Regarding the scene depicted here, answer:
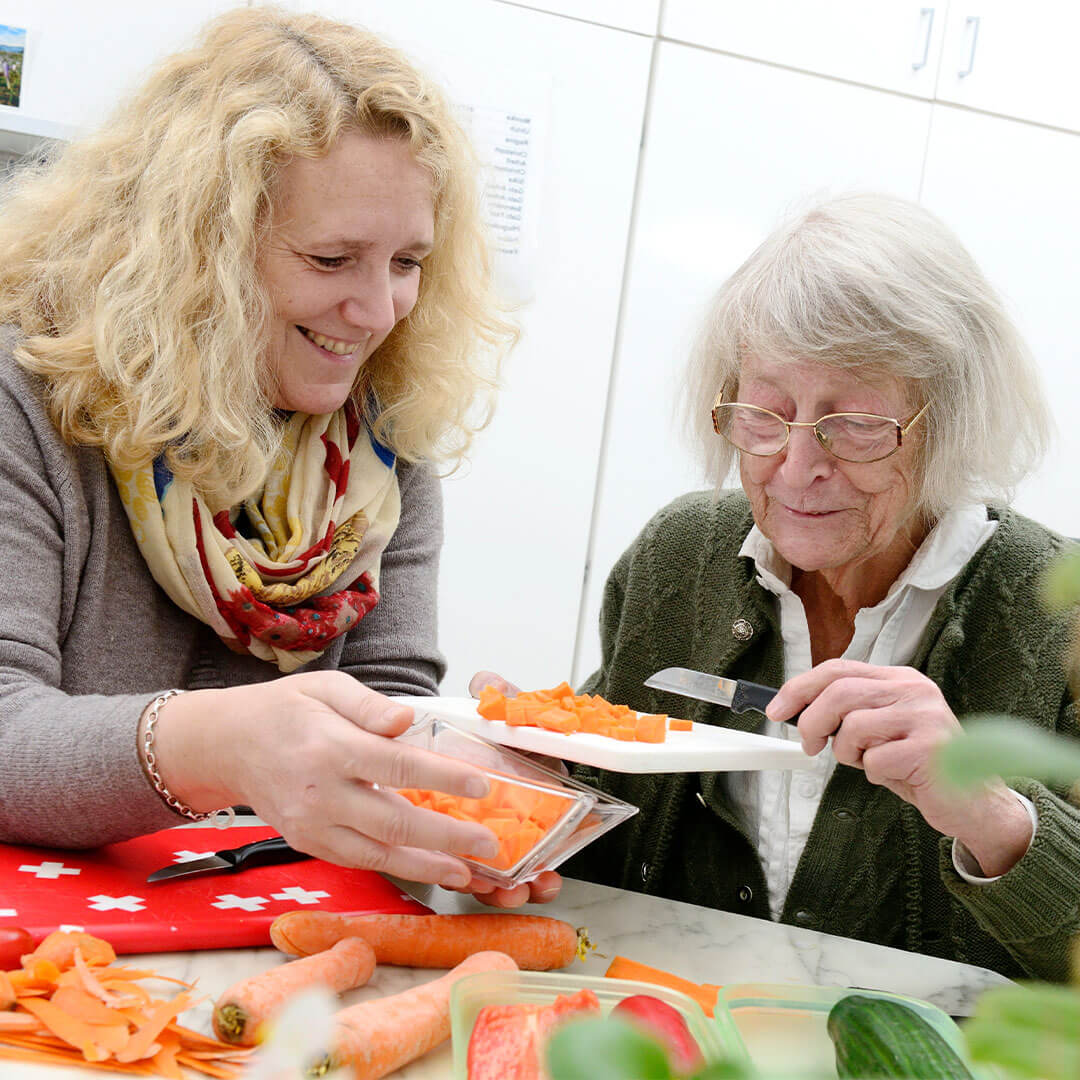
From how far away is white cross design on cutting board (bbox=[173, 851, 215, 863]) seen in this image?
115 cm

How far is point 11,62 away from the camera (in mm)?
2385

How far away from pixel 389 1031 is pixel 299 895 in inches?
12.6

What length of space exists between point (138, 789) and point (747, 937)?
1.95 feet

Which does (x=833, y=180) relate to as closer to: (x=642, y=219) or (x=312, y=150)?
(x=642, y=219)

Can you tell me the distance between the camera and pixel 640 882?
1554 millimetres

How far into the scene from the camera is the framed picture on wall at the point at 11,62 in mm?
2373

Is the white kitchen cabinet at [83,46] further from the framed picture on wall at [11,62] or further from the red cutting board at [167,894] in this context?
the red cutting board at [167,894]

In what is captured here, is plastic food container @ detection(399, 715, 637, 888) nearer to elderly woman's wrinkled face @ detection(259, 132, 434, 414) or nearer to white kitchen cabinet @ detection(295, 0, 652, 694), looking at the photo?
elderly woman's wrinkled face @ detection(259, 132, 434, 414)

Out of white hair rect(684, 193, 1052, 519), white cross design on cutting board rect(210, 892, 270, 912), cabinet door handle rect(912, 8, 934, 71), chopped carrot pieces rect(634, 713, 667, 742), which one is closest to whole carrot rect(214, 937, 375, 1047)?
white cross design on cutting board rect(210, 892, 270, 912)

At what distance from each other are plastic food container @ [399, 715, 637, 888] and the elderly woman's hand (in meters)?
0.21

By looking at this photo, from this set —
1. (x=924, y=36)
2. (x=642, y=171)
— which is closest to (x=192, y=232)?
(x=642, y=171)

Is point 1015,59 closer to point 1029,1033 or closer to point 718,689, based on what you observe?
point 718,689

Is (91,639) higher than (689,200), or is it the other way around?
(689,200)

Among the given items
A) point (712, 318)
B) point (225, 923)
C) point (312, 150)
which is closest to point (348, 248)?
point (312, 150)
